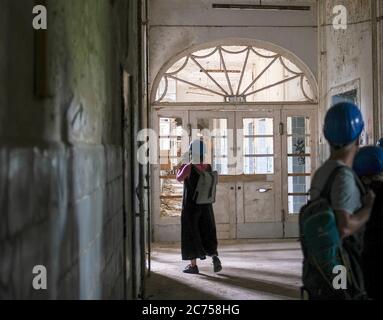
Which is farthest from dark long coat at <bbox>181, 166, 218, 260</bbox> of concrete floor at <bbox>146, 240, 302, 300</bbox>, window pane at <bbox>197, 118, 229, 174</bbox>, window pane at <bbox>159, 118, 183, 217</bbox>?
window pane at <bbox>197, 118, 229, 174</bbox>

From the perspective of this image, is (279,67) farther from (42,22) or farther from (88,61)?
(42,22)

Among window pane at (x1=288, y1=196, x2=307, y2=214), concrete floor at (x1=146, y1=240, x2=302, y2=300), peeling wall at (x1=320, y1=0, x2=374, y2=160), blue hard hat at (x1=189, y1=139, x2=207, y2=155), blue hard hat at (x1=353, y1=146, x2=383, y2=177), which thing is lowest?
concrete floor at (x1=146, y1=240, x2=302, y2=300)

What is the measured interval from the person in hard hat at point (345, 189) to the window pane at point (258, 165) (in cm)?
511

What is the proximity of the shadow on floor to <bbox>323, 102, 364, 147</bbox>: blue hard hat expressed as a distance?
2.51 meters

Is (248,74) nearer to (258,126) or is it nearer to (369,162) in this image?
(258,126)

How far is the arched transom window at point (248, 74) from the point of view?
689cm

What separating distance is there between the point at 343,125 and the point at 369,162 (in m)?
0.43

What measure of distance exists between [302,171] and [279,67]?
1687 mm

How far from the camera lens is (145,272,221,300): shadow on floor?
4.10 metres

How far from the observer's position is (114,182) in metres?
2.66

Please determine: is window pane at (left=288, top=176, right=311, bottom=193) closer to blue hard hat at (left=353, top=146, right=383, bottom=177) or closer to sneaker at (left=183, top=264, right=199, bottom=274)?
sneaker at (left=183, top=264, right=199, bottom=274)

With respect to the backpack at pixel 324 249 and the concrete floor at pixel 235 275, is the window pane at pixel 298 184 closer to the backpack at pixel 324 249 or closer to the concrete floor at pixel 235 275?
the concrete floor at pixel 235 275

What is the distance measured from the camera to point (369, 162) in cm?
222

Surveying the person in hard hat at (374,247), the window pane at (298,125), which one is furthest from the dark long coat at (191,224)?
the person in hard hat at (374,247)
